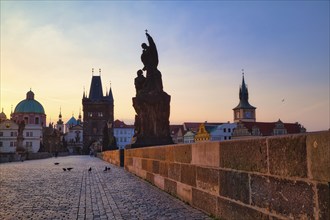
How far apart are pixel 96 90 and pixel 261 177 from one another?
426ft

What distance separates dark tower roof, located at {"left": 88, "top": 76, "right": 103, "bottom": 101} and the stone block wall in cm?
12445

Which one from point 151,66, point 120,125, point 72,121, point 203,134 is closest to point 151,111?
point 151,66

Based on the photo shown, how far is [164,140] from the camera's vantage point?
16734 millimetres

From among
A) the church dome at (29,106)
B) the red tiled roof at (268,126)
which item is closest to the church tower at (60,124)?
the church dome at (29,106)

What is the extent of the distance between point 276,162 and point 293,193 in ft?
1.27

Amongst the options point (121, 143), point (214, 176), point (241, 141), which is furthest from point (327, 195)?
point (121, 143)

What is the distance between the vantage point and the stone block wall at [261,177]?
3135mm

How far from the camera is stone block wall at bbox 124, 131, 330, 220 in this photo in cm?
313

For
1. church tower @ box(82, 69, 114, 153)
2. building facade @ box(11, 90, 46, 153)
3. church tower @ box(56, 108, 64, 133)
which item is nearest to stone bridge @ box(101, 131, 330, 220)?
church tower @ box(82, 69, 114, 153)

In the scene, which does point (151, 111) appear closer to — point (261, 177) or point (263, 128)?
point (261, 177)

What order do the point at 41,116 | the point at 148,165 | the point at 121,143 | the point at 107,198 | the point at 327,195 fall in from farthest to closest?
the point at 121,143, the point at 41,116, the point at 148,165, the point at 107,198, the point at 327,195

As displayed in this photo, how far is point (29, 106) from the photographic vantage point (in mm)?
125500

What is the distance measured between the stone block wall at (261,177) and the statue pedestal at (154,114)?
29.3 feet

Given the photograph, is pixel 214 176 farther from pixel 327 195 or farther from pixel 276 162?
pixel 327 195
